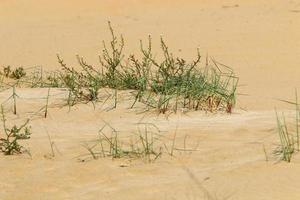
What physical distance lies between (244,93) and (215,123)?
1.48m

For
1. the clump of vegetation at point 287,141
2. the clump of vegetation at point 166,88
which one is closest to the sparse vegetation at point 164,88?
the clump of vegetation at point 166,88

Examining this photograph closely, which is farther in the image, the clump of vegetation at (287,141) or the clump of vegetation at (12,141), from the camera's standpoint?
the clump of vegetation at (12,141)

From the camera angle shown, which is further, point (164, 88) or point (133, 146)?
point (164, 88)

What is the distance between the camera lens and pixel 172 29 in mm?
10594

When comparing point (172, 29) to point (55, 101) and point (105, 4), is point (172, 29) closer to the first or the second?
point (105, 4)

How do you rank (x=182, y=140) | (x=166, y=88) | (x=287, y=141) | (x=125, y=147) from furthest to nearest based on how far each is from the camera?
(x=166, y=88) < (x=182, y=140) < (x=125, y=147) < (x=287, y=141)

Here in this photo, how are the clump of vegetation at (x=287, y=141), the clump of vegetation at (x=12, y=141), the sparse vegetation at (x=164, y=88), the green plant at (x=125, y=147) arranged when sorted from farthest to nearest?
1. the sparse vegetation at (x=164, y=88)
2. the clump of vegetation at (x=12, y=141)
3. the green plant at (x=125, y=147)
4. the clump of vegetation at (x=287, y=141)

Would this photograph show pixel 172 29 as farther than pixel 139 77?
Yes

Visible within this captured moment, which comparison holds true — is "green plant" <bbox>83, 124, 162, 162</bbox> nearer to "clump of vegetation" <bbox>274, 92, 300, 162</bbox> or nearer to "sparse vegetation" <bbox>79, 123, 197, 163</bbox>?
"sparse vegetation" <bbox>79, 123, 197, 163</bbox>

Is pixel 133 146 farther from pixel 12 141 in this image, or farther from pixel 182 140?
pixel 12 141

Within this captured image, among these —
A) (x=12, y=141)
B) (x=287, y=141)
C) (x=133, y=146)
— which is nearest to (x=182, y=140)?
(x=133, y=146)

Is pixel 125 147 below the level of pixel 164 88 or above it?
below

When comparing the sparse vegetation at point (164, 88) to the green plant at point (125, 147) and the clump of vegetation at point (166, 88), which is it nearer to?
the clump of vegetation at point (166, 88)

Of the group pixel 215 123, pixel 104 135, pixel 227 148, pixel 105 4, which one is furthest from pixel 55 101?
pixel 105 4
